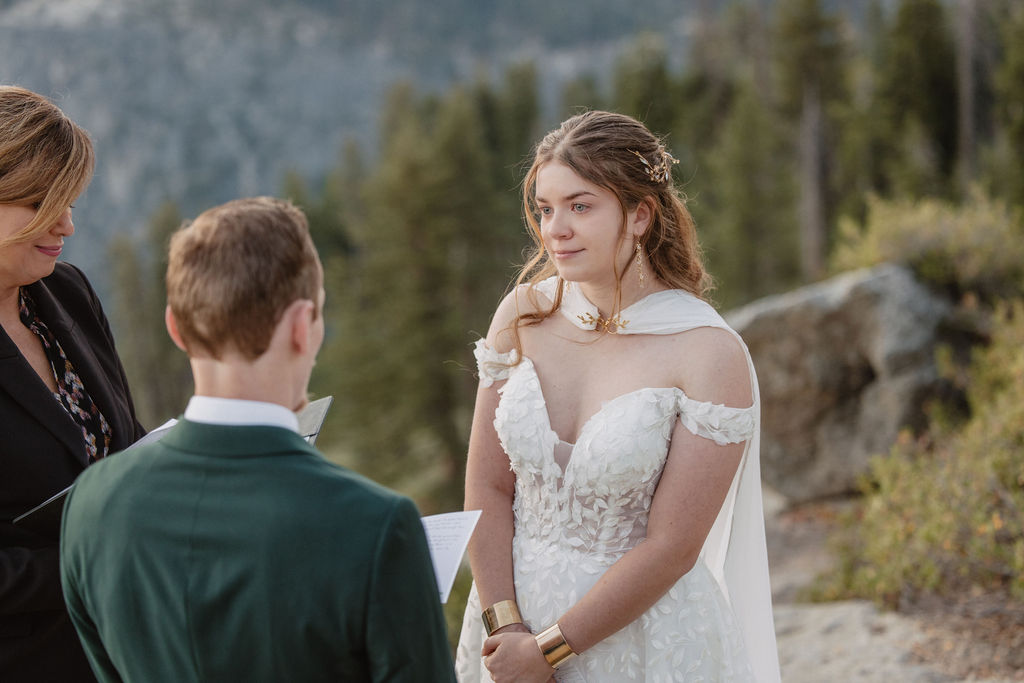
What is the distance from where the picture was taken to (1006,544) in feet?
14.2

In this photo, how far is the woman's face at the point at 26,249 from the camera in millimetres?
2006

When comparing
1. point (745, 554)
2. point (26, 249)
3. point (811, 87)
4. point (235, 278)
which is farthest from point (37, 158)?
point (811, 87)

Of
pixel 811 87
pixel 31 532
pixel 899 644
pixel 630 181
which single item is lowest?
pixel 899 644

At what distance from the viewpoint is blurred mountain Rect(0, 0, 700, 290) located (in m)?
71.0

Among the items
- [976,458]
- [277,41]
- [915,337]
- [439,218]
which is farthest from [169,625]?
[277,41]

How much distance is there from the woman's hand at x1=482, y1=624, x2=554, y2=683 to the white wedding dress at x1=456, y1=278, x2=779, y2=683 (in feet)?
0.33

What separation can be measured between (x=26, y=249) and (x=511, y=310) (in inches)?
52.4

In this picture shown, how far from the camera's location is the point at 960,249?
318 inches

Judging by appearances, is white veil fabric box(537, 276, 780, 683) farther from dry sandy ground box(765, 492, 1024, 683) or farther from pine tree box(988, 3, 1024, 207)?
pine tree box(988, 3, 1024, 207)

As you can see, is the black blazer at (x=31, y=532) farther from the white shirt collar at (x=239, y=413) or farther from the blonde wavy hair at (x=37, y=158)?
the white shirt collar at (x=239, y=413)

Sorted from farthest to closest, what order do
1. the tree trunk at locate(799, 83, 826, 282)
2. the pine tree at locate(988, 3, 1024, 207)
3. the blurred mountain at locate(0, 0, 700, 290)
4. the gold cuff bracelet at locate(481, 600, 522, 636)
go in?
the blurred mountain at locate(0, 0, 700, 290), the tree trunk at locate(799, 83, 826, 282), the pine tree at locate(988, 3, 1024, 207), the gold cuff bracelet at locate(481, 600, 522, 636)

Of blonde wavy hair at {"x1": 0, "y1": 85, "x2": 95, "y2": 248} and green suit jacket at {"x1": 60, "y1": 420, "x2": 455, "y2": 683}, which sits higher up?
blonde wavy hair at {"x1": 0, "y1": 85, "x2": 95, "y2": 248}

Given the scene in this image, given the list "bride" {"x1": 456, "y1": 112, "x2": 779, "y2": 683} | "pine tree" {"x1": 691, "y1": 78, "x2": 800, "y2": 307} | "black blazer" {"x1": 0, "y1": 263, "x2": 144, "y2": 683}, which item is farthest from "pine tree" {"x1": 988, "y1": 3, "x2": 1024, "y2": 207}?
"black blazer" {"x1": 0, "y1": 263, "x2": 144, "y2": 683}

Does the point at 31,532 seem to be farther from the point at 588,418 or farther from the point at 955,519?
the point at 955,519
